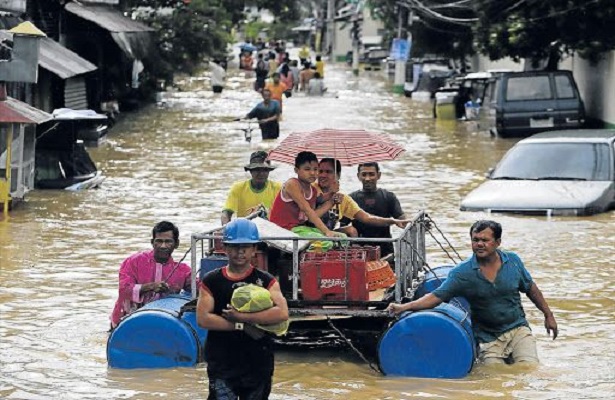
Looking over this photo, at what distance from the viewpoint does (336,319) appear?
11.0m

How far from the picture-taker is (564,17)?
31.2 meters

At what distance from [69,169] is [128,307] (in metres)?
12.8

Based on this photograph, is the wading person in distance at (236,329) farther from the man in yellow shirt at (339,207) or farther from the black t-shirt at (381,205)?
the black t-shirt at (381,205)

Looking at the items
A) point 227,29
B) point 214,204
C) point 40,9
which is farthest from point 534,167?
point 227,29

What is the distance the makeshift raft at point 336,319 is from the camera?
10352mm

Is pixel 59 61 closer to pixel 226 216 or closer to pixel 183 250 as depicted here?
pixel 183 250

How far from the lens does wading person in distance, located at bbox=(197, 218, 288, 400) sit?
7703 mm

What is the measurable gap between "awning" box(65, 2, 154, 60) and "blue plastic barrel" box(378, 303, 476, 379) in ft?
78.0

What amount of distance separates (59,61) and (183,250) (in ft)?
40.9

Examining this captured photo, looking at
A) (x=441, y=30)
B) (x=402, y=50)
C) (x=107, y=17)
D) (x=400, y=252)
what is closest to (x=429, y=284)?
(x=400, y=252)

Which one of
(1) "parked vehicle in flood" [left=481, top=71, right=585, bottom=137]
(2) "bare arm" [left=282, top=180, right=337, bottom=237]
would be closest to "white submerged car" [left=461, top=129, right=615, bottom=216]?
(2) "bare arm" [left=282, top=180, right=337, bottom=237]

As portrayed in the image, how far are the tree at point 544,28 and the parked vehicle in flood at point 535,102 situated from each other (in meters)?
1.15

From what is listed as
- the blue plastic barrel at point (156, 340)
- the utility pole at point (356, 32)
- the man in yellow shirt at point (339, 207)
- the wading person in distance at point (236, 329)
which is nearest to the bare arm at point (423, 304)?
the blue plastic barrel at point (156, 340)

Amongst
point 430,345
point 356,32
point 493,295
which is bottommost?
point 430,345
